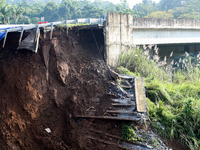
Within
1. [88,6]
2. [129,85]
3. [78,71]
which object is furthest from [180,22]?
[88,6]

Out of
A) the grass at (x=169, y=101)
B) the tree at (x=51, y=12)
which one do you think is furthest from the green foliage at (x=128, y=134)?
the tree at (x=51, y=12)

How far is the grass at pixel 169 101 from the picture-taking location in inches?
193

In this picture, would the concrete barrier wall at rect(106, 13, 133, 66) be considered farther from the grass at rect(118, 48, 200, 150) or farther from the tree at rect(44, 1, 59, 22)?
the tree at rect(44, 1, 59, 22)

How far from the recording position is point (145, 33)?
9.70 metres

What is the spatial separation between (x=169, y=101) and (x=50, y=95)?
403 centimetres

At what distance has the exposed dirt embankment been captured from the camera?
Result: 4.54 m

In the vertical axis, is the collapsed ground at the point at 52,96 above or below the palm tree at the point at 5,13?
below

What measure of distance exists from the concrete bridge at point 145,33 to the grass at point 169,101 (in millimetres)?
577

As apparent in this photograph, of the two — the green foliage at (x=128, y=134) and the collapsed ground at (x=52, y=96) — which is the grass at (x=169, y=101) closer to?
the green foliage at (x=128, y=134)

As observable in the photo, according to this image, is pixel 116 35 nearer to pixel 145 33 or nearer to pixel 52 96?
pixel 145 33

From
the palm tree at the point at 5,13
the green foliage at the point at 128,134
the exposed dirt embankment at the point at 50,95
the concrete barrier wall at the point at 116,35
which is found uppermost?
the palm tree at the point at 5,13

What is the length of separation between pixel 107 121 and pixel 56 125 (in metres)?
1.50

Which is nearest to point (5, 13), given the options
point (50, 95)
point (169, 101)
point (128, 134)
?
point (50, 95)

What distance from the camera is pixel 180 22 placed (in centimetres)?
1063
